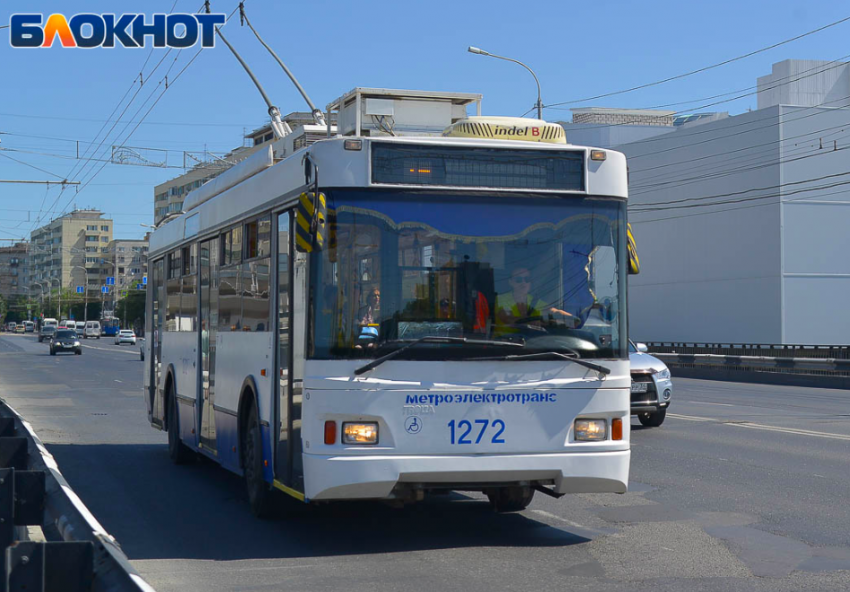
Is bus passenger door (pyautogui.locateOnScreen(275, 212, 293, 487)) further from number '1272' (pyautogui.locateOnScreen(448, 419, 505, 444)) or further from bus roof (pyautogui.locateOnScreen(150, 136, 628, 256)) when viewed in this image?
number '1272' (pyautogui.locateOnScreen(448, 419, 505, 444))

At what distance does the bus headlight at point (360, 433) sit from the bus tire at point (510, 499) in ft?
5.66

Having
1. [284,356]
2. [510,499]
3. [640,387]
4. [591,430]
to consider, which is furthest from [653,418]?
[284,356]

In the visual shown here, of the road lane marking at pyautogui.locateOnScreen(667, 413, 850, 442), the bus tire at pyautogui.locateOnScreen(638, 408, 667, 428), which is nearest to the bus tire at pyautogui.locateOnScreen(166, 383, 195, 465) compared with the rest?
the bus tire at pyautogui.locateOnScreen(638, 408, 667, 428)

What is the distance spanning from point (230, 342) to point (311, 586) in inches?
144

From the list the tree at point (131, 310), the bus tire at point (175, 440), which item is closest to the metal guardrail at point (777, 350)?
the bus tire at point (175, 440)

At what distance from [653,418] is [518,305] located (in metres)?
9.87

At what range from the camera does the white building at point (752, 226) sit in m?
53.4

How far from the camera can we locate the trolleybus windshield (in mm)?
7406

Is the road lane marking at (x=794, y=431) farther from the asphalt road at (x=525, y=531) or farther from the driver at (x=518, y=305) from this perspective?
the driver at (x=518, y=305)

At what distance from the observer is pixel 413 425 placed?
736 cm

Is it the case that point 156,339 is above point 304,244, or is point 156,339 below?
below

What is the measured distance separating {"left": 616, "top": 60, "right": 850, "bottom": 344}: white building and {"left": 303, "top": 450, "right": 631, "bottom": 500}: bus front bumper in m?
46.2

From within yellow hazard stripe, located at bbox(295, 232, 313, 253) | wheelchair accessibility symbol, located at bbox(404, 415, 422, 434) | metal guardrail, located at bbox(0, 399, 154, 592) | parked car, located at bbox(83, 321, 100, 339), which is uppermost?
yellow hazard stripe, located at bbox(295, 232, 313, 253)

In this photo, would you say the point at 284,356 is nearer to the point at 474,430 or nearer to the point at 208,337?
the point at 474,430
